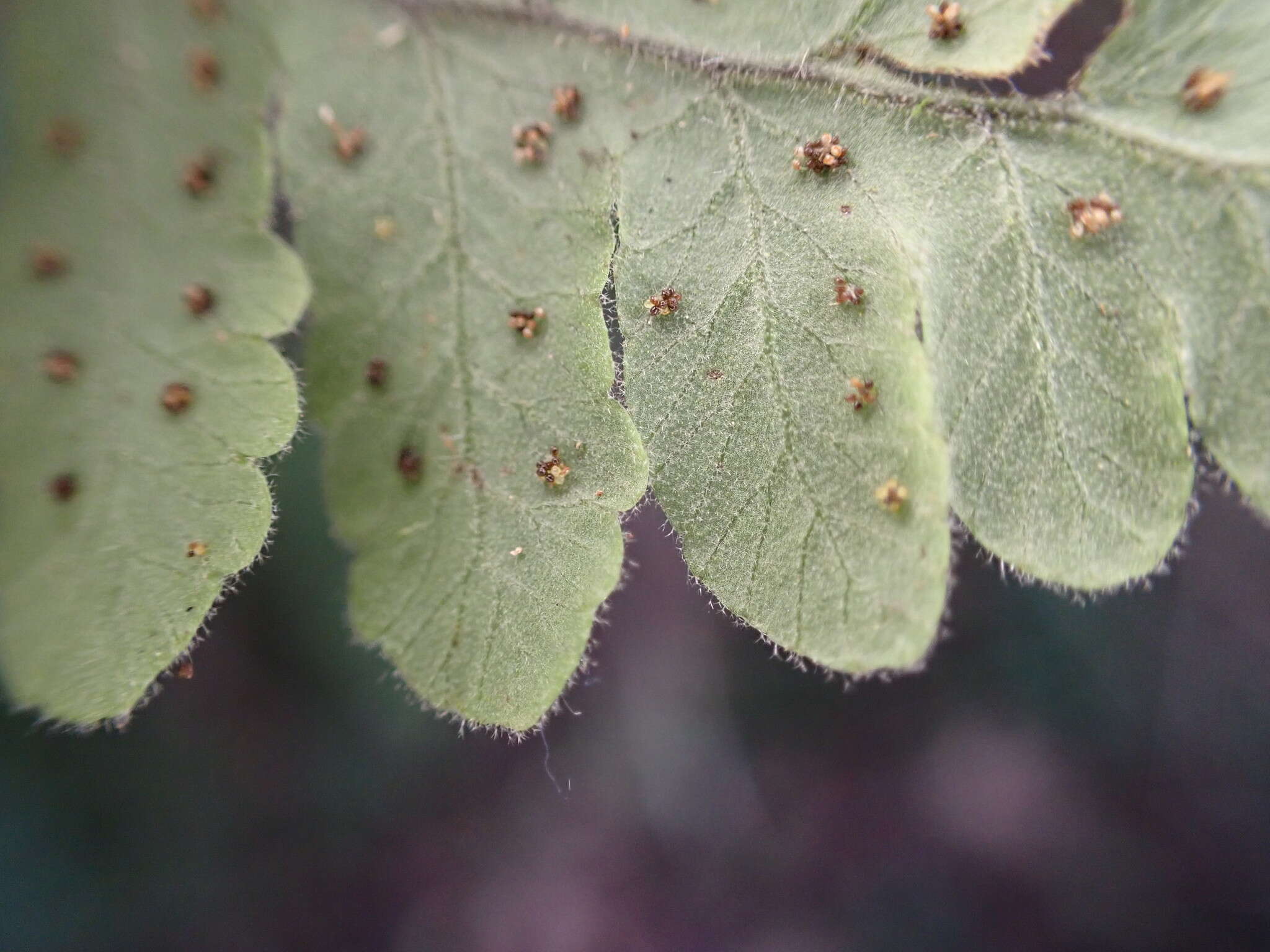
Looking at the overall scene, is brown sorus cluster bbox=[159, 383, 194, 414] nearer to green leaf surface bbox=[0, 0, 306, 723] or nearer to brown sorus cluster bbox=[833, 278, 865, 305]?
green leaf surface bbox=[0, 0, 306, 723]

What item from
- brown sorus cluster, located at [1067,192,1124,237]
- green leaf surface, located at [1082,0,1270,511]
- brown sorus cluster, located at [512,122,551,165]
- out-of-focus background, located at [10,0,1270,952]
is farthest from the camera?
out-of-focus background, located at [10,0,1270,952]

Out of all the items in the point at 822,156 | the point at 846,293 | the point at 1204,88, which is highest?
the point at 1204,88

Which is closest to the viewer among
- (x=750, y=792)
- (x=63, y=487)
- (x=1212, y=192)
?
(x=1212, y=192)

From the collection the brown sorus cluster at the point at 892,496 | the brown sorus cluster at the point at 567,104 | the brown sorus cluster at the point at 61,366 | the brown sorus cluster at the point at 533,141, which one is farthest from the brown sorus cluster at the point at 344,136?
the brown sorus cluster at the point at 892,496

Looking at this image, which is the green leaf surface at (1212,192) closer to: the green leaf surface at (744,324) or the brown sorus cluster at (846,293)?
the green leaf surface at (744,324)

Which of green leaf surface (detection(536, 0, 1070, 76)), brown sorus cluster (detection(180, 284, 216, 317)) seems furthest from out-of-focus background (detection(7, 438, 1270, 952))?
green leaf surface (detection(536, 0, 1070, 76))

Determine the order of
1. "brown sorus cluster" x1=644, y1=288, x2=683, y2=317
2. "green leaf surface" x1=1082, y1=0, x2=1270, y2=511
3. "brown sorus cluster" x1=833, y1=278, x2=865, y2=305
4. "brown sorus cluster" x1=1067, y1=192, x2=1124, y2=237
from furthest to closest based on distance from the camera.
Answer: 1. "brown sorus cluster" x1=644, y1=288, x2=683, y2=317
2. "brown sorus cluster" x1=833, y1=278, x2=865, y2=305
3. "brown sorus cluster" x1=1067, y1=192, x2=1124, y2=237
4. "green leaf surface" x1=1082, y1=0, x2=1270, y2=511

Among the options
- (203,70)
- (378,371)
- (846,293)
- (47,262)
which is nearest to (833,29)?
(846,293)

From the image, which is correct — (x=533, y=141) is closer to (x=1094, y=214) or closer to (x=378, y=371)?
(x=378, y=371)
